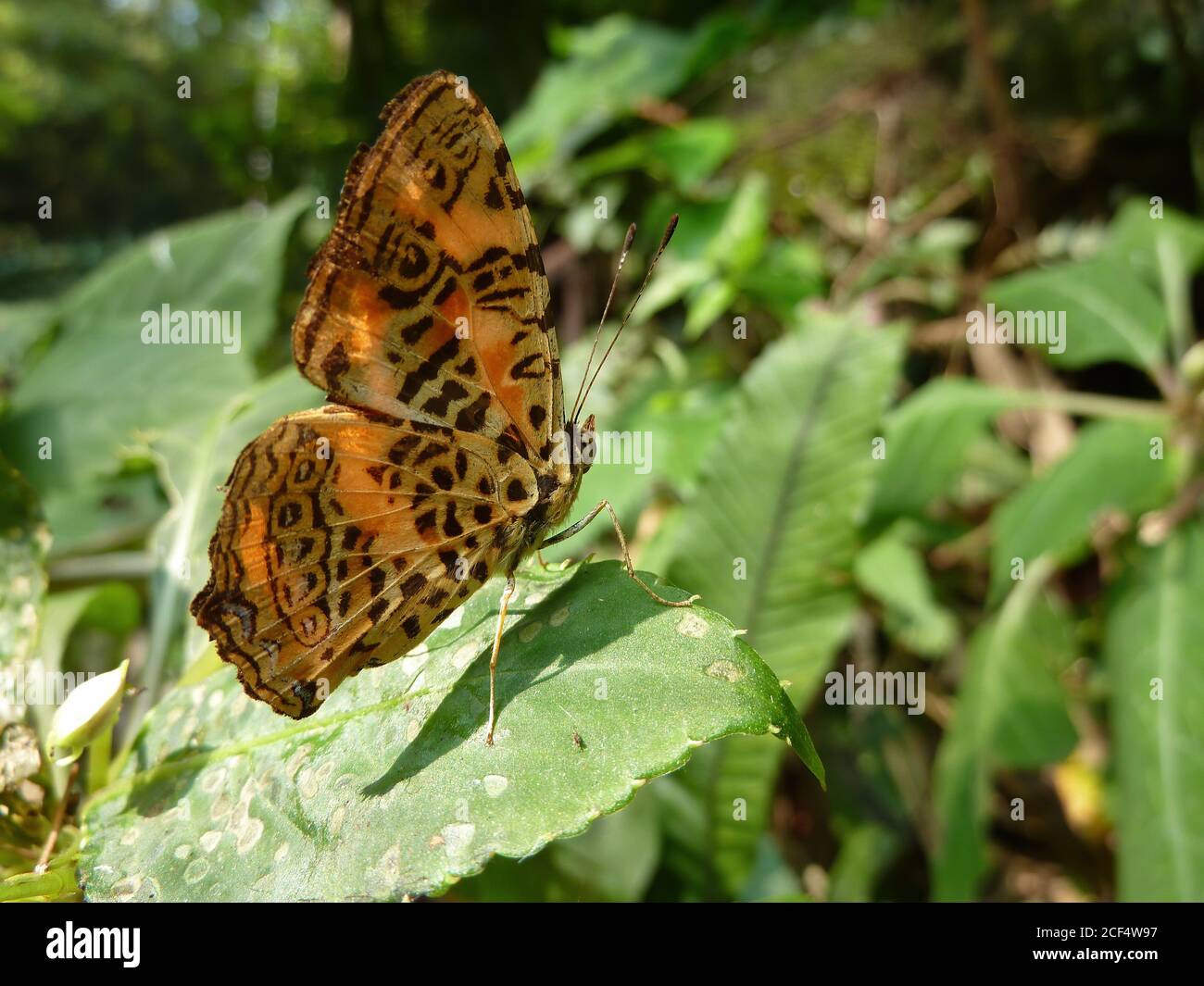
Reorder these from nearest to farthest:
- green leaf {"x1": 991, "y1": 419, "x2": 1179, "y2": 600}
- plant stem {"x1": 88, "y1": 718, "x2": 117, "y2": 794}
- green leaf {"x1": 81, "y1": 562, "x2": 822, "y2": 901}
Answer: green leaf {"x1": 81, "y1": 562, "x2": 822, "y2": 901}
plant stem {"x1": 88, "y1": 718, "x2": 117, "y2": 794}
green leaf {"x1": 991, "y1": 419, "x2": 1179, "y2": 600}

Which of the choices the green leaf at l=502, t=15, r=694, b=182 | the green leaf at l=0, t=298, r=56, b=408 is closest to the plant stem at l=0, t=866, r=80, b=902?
the green leaf at l=0, t=298, r=56, b=408

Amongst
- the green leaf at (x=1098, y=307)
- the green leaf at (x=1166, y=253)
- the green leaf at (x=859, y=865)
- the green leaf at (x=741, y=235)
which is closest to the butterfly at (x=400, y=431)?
the green leaf at (x=859, y=865)

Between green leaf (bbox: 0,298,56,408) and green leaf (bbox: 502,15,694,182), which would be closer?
green leaf (bbox: 0,298,56,408)

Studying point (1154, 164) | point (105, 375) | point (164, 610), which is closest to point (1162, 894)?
point (164, 610)

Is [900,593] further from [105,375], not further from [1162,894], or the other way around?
[105,375]

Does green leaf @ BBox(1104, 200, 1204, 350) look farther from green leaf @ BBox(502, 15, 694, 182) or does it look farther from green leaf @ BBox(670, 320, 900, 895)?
green leaf @ BBox(502, 15, 694, 182)

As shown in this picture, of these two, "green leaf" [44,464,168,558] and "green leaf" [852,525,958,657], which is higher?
"green leaf" [44,464,168,558]

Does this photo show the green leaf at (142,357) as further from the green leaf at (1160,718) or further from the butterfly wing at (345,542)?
the green leaf at (1160,718)
